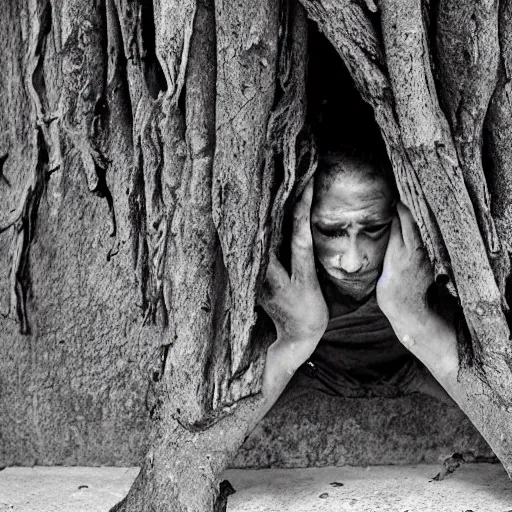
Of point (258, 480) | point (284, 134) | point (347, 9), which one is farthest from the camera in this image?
point (258, 480)

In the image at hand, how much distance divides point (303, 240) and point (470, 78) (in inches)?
15.8

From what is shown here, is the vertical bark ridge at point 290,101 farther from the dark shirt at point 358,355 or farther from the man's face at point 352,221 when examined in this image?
the dark shirt at point 358,355

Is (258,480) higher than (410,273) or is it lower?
lower

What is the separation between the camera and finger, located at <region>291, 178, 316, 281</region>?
1884mm

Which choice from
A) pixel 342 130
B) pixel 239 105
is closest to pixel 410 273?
pixel 342 130

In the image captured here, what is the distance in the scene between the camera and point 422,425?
2.17 meters

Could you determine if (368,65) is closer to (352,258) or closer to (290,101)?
(290,101)

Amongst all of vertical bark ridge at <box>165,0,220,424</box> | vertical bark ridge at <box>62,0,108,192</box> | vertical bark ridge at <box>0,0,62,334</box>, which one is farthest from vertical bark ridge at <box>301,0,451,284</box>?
vertical bark ridge at <box>0,0,62,334</box>

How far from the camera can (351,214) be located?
6.14ft

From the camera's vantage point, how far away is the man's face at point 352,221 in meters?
1.87

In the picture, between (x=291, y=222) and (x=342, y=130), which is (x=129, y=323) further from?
(x=342, y=130)

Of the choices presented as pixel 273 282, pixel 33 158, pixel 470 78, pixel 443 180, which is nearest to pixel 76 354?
pixel 33 158

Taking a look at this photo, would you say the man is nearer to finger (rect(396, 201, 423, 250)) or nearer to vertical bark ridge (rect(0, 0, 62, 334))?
finger (rect(396, 201, 423, 250))

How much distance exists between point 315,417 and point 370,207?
20.3 inches
